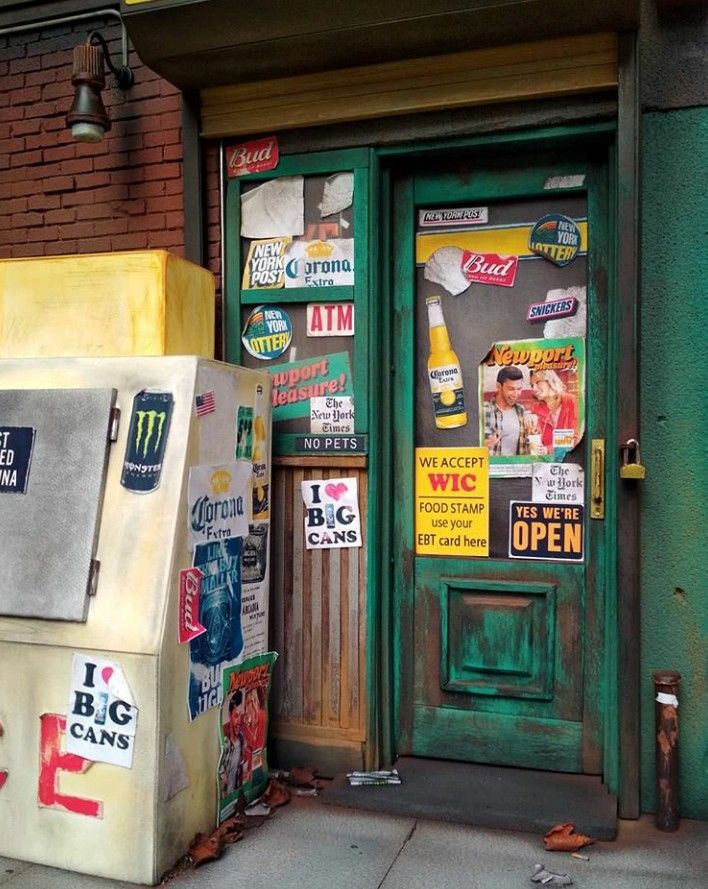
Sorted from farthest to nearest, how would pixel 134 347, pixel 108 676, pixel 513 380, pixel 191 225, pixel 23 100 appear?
pixel 23 100
pixel 191 225
pixel 513 380
pixel 134 347
pixel 108 676

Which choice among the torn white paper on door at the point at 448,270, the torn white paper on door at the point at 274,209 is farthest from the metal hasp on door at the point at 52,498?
the torn white paper on door at the point at 448,270

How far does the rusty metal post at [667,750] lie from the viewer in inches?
138

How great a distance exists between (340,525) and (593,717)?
145cm

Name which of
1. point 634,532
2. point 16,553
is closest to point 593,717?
point 634,532

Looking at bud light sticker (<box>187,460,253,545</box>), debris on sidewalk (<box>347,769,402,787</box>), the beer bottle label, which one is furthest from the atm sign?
bud light sticker (<box>187,460,253,545</box>)

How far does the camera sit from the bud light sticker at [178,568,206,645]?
3309mm

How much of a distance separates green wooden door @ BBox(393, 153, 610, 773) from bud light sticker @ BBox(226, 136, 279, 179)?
0.64 m

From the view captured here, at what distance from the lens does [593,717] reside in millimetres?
3936

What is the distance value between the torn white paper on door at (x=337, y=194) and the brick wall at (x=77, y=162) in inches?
30.8

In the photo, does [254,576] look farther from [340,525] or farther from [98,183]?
[98,183]

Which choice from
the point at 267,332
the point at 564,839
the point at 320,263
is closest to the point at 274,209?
the point at 320,263

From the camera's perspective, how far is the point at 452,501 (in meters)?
4.18

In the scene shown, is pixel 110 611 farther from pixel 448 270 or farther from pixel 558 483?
pixel 448 270

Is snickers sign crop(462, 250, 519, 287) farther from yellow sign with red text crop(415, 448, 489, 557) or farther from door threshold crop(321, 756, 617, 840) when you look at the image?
door threshold crop(321, 756, 617, 840)
